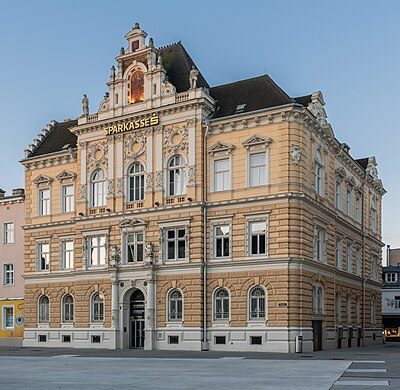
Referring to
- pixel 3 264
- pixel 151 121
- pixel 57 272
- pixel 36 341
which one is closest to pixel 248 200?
pixel 151 121

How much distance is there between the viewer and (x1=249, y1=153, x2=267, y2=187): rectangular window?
44.5 m

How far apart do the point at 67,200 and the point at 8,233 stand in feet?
31.2

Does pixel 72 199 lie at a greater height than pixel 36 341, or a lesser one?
greater

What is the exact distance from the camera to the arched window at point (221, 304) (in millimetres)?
44594

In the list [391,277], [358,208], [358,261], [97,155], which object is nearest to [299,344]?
[358,261]

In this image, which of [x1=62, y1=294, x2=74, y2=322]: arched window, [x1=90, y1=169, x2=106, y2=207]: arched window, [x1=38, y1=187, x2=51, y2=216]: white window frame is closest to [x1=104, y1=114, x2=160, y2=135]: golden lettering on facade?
[x1=90, y1=169, x2=106, y2=207]: arched window

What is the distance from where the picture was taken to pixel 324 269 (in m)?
47.5

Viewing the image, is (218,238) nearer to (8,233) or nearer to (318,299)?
(318,299)

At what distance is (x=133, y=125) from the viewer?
48969 mm

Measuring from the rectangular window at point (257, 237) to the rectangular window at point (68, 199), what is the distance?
16.0 meters

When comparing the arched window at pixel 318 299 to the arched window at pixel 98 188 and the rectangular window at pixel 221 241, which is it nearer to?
the rectangular window at pixel 221 241

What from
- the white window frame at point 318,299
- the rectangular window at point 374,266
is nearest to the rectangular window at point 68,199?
the white window frame at point 318,299

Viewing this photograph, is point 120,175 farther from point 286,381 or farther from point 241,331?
point 286,381

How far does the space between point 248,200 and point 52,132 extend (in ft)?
73.7
